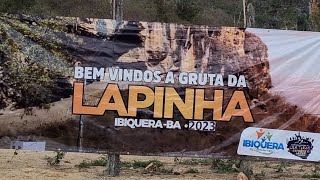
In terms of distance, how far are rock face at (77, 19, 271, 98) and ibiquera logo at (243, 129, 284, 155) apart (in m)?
0.51

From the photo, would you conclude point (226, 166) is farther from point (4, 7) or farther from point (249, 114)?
point (4, 7)

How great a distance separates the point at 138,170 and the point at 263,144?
2.03 meters

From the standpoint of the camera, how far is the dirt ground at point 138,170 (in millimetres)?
8328

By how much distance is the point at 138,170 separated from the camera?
9.04 meters

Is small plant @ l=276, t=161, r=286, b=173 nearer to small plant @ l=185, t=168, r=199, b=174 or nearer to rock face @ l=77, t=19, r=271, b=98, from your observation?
small plant @ l=185, t=168, r=199, b=174

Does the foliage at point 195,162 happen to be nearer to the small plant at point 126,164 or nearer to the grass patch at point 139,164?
the grass patch at point 139,164

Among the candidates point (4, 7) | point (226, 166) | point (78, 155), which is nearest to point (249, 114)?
point (226, 166)

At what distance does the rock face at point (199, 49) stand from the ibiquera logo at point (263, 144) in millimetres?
509

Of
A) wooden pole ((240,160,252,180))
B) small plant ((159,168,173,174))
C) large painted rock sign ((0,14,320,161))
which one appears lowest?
small plant ((159,168,173,174))

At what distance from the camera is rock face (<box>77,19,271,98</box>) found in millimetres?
7934

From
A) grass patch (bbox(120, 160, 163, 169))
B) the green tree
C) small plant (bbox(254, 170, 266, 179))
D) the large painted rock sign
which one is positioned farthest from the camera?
the green tree

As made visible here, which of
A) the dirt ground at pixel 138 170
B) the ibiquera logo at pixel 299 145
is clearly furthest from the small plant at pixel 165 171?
the ibiquera logo at pixel 299 145

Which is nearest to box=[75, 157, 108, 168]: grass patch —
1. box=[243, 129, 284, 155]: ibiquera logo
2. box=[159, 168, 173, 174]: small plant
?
box=[159, 168, 173, 174]: small plant

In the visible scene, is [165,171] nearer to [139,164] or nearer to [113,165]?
[139,164]
